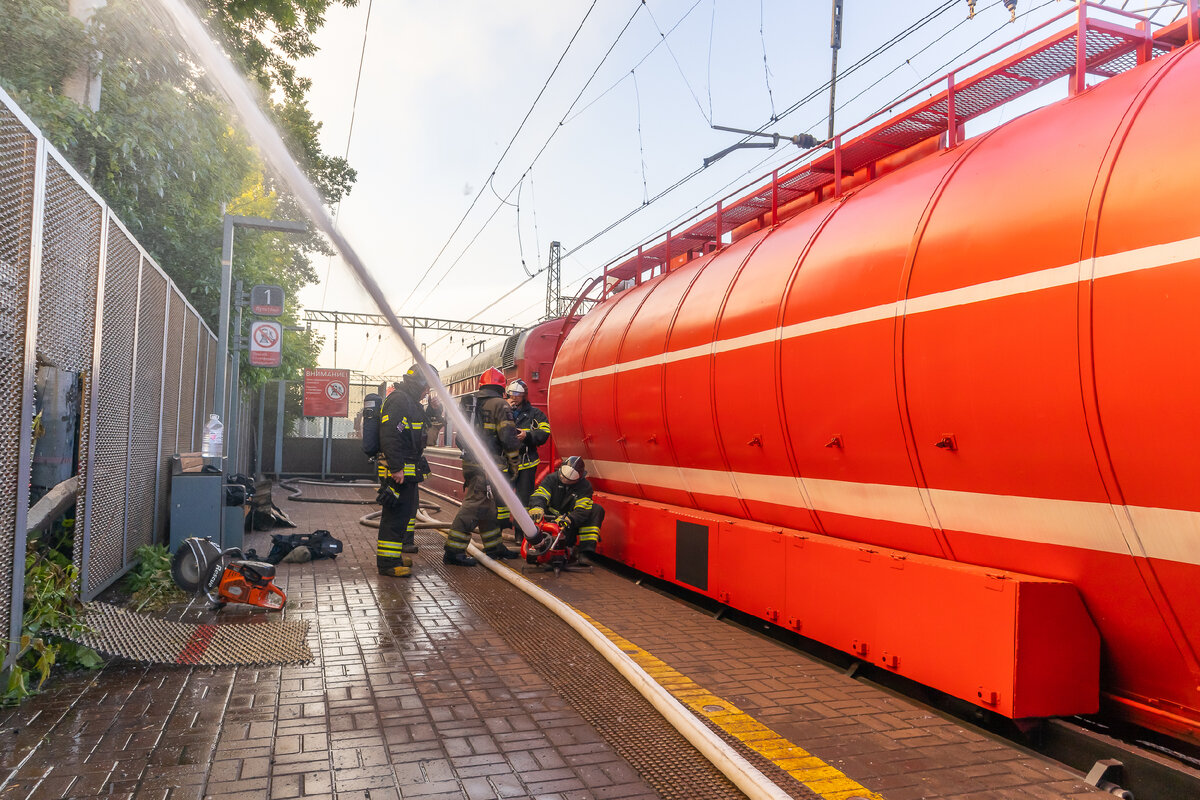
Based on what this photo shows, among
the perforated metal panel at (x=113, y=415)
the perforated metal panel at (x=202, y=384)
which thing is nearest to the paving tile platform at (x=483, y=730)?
the perforated metal panel at (x=113, y=415)

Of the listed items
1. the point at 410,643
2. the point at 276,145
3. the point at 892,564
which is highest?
the point at 276,145

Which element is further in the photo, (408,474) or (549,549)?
(549,549)

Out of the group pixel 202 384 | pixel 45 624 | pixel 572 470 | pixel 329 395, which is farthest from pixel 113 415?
pixel 329 395

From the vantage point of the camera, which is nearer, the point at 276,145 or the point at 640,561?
the point at 276,145

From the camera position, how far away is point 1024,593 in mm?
3617

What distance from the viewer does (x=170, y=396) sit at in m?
8.82

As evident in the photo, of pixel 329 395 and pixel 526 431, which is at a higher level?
pixel 329 395

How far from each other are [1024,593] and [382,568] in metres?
6.29

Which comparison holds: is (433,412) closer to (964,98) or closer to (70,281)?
(70,281)

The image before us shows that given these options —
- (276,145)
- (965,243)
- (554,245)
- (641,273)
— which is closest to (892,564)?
(965,243)

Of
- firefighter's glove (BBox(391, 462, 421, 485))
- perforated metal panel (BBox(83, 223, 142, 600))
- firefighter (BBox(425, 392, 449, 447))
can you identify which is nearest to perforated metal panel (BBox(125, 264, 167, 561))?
perforated metal panel (BBox(83, 223, 142, 600))

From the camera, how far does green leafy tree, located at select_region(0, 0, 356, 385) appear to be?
9078 mm

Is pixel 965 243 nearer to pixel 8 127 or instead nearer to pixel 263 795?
pixel 263 795

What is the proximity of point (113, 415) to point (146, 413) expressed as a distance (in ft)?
4.01
